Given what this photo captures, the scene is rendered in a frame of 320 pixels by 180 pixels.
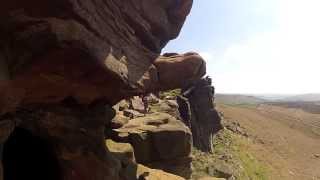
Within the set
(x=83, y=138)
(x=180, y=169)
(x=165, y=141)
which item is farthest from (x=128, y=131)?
(x=83, y=138)

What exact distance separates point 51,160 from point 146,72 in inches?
204

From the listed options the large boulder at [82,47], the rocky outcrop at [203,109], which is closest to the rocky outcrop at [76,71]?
the large boulder at [82,47]

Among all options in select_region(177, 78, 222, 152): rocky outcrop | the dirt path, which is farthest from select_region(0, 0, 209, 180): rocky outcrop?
the dirt path

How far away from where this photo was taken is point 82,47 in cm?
1183

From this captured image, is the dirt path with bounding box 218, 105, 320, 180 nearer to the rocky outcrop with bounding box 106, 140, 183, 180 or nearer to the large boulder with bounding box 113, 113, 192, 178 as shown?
the large boulder with bounding box 113, 113, 192, 178

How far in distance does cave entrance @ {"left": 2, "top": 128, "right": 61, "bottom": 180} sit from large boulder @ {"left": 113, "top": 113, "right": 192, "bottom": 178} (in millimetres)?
5379

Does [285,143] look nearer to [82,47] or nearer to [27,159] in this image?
[27,159]

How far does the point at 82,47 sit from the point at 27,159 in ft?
26.6

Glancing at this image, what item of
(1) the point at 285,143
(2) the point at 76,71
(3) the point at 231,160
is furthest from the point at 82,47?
(1) the point at 285,143

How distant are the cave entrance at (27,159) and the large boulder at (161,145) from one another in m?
5.38

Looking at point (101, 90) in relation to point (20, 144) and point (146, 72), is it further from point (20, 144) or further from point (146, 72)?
point (20, 144)

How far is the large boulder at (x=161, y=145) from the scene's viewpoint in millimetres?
22938

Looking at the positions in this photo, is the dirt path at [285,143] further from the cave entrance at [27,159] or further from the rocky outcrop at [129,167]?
the cave entrance at [27,159]

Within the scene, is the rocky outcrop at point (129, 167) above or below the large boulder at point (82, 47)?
below
